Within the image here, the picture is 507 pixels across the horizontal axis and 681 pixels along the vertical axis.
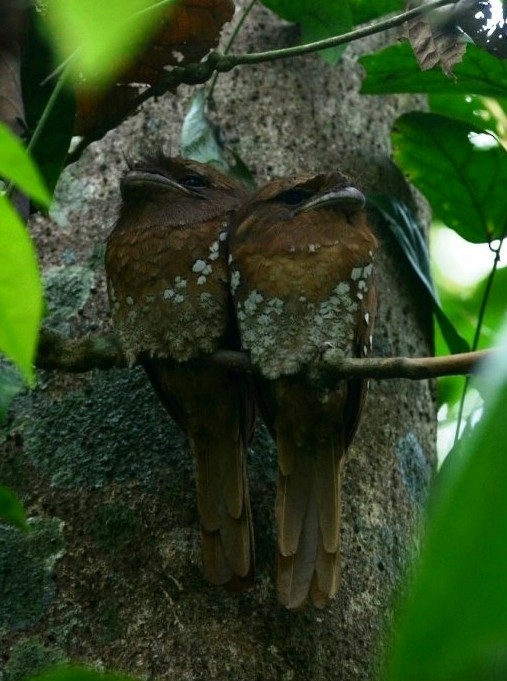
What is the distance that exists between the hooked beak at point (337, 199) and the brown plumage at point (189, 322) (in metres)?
0.24

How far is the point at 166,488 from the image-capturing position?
214cm

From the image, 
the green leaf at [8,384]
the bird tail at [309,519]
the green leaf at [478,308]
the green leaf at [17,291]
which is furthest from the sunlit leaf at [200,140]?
the green leaf at [17,291]

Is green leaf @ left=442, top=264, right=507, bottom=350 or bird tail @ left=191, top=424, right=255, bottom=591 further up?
green leaf @ left=442, top=264, right=507, bottom=350

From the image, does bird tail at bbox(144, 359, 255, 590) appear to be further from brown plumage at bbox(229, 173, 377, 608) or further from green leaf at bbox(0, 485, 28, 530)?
green leaf at bbox(0, 485, 28, 530)

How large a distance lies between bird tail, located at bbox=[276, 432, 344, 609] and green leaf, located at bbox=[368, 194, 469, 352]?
64 cm

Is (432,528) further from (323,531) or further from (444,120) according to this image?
(444,120)

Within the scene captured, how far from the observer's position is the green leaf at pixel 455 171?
8.95ft

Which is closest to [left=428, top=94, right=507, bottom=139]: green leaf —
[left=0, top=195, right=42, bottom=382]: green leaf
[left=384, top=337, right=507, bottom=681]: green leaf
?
[left=0, top=195, right=42, bottom=382]: green leaf

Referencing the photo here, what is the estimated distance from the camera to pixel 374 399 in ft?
8.16

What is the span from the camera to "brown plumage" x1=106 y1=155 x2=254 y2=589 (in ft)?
7.07

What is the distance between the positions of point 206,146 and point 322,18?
484 millimetres

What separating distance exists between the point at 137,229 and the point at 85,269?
19 centimetres

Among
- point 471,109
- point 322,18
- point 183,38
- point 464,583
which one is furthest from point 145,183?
point 464,583

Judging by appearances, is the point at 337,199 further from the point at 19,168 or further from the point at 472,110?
the point at 19,168
